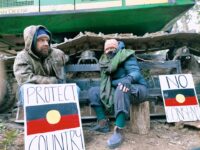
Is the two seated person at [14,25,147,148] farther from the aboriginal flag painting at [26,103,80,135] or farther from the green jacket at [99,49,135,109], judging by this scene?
the aboriginal flag painting at [26,103,80,135]

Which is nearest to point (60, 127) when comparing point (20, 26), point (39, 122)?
point (39, 122)

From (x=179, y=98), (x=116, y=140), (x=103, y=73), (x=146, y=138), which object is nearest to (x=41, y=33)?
(x=103, y=73)

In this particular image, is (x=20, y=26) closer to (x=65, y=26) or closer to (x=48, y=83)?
(x=65, y=26)

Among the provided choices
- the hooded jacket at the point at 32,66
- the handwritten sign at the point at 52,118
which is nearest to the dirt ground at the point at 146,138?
the handwritten sign at the point at 52,118

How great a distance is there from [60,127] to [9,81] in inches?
96.2

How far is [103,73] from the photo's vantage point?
16.3 feet

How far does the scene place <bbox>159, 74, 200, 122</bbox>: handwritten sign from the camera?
5078 mm

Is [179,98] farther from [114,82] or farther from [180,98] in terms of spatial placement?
[114,82]

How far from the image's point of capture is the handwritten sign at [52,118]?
4023 millimetres

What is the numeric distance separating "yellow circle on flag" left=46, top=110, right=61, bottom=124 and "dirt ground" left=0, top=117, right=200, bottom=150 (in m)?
0.46

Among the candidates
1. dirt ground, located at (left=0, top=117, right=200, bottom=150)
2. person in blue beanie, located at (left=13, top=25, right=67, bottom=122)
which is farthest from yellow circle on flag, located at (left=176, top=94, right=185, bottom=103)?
person in blue beanie, located at (left=13, top=25, right=67, bottom=122)

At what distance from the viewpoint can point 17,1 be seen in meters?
6.61

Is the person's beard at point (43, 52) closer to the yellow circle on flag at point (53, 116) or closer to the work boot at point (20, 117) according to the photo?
the yellow circle on flag at point (53, 116)

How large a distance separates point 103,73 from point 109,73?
0.11 metres
